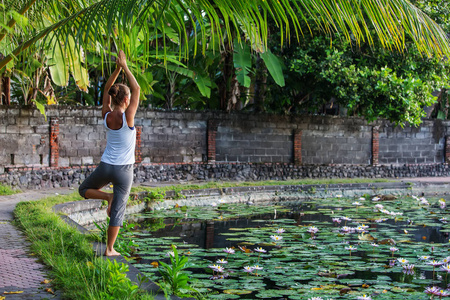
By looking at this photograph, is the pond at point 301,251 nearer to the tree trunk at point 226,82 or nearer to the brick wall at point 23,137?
the brick wall at point 23,137

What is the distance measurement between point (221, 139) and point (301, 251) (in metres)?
9.15

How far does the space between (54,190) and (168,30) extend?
468 centimetres

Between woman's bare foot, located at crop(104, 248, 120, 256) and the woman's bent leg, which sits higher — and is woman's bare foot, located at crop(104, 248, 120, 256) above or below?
below

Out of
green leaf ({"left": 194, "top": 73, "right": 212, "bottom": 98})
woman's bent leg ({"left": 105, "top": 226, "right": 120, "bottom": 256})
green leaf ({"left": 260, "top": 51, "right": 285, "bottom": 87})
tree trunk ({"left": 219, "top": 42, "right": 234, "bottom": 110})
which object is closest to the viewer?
woman's bent leg ({"left": 105, "top": 226, "right": 120, "bottom": 256})

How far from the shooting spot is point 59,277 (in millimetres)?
4203

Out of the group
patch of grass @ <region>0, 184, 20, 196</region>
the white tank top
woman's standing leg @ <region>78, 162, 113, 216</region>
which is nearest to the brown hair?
the white tank top

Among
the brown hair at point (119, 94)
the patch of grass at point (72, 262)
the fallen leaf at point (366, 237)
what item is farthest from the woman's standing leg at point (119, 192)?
the fallen leaf at point (366, 237)

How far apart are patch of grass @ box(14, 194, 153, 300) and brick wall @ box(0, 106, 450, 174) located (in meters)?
4.98

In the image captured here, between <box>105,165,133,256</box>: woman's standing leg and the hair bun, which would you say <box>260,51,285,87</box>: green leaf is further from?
<box>105,165,133,256</box>: woman's standing leg

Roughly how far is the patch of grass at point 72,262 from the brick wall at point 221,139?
4.98 meters

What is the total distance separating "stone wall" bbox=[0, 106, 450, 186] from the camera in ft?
39.4

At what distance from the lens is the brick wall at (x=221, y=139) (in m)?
12.1

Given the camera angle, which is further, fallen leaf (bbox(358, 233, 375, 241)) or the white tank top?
fallen leaf (bbox(358, 233, 375, 241))

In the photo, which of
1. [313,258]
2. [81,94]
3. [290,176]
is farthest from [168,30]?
[313,258]
